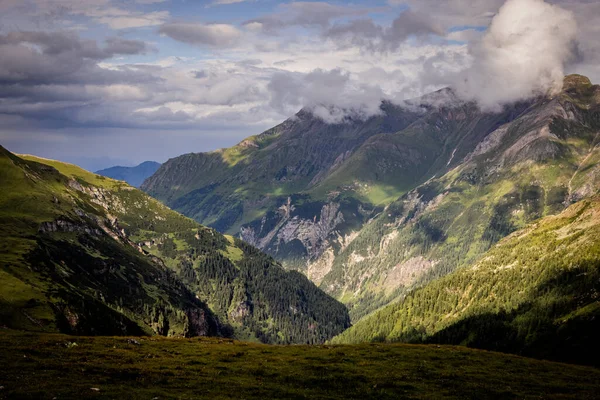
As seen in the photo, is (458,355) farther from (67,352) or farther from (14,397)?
(14,397)

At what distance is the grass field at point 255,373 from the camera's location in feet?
205

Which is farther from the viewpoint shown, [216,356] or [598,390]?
[216,356]

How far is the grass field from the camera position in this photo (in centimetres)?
6234

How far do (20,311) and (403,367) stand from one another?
429 ft

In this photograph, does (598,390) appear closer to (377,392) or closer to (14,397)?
(377,392)

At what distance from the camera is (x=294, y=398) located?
6544cm

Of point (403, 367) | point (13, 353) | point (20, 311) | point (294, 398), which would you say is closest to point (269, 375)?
point (294, 398)

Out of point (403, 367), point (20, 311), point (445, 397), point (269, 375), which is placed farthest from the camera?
point (20, 311)

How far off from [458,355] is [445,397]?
40936 millimetres

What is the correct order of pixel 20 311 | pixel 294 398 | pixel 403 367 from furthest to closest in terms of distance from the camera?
pixel 20 311 → pixel 403 367 → pixel 294 398

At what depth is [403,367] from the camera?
3556 inches

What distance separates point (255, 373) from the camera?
79500mm

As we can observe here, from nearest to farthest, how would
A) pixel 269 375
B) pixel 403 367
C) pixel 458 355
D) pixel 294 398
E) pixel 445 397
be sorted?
pixel 294 398 < pixel 445 397 < pixel 269 375 < pixel 403 367 < pixel 458 355

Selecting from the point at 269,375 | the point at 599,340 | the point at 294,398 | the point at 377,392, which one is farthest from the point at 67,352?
the point at 599,340
